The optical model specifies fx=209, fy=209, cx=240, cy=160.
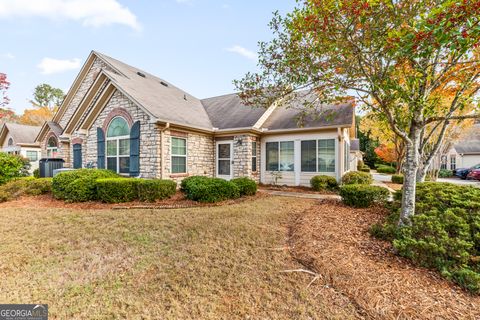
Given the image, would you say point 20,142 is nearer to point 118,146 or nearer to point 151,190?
Result: point 118,146

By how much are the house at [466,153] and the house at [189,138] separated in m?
22.6

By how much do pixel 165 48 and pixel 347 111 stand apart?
36.6 feet

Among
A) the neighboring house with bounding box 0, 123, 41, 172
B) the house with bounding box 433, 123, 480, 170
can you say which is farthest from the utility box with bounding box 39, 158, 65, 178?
the house with bounding box 433, 123, 480, 170

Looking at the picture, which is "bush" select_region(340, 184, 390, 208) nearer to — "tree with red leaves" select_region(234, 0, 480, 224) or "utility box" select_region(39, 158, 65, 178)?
"tree with red leaves" select_region(234, 0, 480, 224)

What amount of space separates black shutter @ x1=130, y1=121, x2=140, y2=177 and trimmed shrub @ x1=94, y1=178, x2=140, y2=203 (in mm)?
1808

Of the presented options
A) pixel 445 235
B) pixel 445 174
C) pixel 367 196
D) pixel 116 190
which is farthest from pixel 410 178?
pixel 445 174

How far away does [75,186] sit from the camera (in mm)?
7559

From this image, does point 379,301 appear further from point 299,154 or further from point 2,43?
point 2,43

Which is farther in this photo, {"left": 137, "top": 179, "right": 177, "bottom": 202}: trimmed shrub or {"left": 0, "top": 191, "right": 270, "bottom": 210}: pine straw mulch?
{"left": 137, "top": 179, "right": 177, "bottom": 202}: trimmed shrub

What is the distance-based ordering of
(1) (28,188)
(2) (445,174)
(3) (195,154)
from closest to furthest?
1. (1) (28,188)
2. (3) (195,154)
3. (2) (445,174)

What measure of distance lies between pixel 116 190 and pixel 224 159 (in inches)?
224

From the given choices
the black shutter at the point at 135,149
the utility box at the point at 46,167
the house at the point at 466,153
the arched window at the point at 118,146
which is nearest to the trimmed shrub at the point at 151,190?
the black shutter at the point at 135,149

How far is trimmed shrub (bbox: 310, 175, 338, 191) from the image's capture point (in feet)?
32.4

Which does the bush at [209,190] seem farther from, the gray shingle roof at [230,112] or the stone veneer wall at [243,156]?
the gray shingle roof at [230,112]
